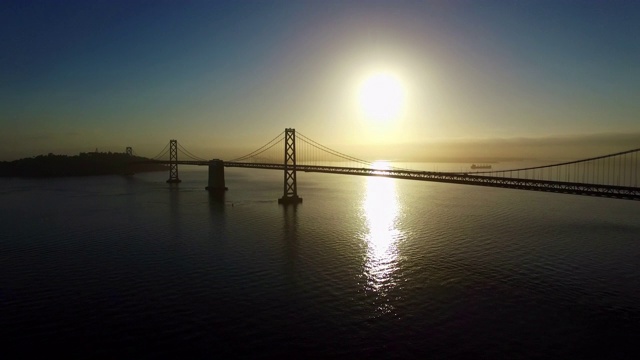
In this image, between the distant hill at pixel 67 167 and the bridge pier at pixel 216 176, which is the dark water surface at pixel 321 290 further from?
the distant hill at pixel 67 167

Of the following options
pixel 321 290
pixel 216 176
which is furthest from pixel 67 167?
pixel 321 290

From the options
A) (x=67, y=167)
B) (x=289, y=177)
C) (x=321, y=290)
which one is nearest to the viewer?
(x=321, y=290)

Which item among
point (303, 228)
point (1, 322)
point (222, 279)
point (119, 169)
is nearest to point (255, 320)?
point (222, 279)

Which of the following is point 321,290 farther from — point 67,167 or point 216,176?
point 67,167

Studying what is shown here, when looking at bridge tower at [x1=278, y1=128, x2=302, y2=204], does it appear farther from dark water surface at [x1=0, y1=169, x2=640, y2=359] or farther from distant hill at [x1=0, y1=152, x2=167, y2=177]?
distant hill at [x1=0, y1=152, x2=167, y2=177]

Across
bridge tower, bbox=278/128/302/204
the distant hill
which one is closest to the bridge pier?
bridge tower, bbox=278/128/302/204

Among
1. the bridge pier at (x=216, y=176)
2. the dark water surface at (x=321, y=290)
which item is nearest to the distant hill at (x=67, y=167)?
the bridge pier at (x=216, y=176)

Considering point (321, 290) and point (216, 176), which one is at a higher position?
point (216, 176)

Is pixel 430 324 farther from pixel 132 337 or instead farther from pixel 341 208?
pixel 341 208

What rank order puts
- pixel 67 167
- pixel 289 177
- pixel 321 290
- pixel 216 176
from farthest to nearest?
pixel 67 167, pixel 216 176, pixel 289 177, pixel 321 290
